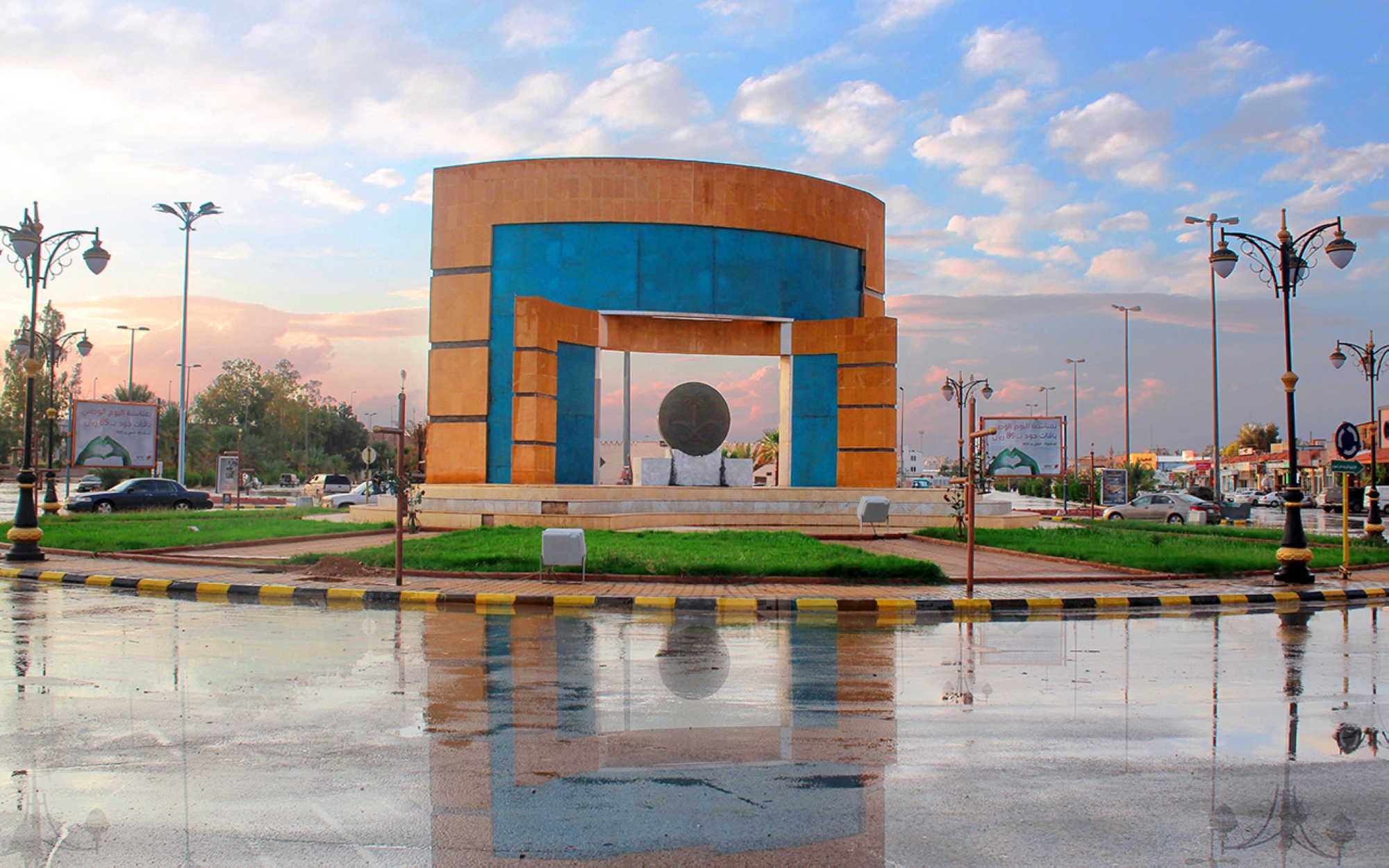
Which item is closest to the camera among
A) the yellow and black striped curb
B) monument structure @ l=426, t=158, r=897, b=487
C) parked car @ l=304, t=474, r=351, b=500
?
the yellow and black striped curb

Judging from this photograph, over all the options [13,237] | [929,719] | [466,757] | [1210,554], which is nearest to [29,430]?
[13,237]

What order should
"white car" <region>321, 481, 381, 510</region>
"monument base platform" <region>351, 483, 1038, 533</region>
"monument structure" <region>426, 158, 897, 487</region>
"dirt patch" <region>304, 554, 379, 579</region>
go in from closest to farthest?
"dirt patch" <region>304, 554, 379, 579</region>, "monument base platform" <region>351, 483, 1038, 533</region>, "monument structure" <region>426, 158, 897, 487</region>, "white car" <region>321, 481, 381, 510</region>

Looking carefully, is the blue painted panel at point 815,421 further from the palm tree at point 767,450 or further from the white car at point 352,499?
the palm tree at point 767,450

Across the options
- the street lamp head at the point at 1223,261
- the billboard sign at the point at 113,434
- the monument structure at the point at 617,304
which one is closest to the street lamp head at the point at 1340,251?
the street lamp head at the point at 1223,261

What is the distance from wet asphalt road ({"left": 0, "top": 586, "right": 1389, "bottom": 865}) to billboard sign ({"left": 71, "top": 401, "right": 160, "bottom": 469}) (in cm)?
2970

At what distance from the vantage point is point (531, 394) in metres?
29.0

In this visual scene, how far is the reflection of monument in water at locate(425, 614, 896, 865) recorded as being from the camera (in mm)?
4734

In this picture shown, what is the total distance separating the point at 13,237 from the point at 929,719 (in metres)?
21.9

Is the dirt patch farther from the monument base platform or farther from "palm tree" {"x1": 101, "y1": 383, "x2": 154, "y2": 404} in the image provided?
"palm tree" {"x1": 101, "y1": 383, "x2": 154, "y2": 404}

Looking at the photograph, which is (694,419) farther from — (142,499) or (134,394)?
(134,394)

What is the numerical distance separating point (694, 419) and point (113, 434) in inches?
873

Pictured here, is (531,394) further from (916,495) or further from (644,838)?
(644,838)

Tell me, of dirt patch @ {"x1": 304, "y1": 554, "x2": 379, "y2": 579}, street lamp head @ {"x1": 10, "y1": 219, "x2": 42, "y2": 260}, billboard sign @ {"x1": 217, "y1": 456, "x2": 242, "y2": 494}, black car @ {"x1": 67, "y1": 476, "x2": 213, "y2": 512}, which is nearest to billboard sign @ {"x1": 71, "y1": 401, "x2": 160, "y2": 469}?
black car @ {"x1": 67, "y1": 476, "x2": 213, "y2": 512}

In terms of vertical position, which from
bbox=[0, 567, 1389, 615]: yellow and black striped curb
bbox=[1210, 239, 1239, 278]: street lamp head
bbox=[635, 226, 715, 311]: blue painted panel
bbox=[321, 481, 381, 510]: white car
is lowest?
bbox=[0, 567, 1389, 615]: yellow and black striped curb
